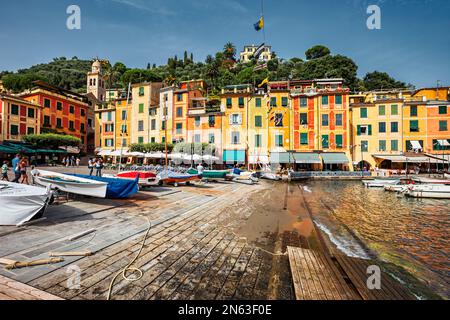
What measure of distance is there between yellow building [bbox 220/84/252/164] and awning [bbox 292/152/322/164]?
857cm

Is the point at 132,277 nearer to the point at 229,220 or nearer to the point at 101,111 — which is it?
the point at 229,220

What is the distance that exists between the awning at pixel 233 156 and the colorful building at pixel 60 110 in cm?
3191

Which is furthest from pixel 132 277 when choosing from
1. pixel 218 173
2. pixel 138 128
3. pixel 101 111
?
pixel 101 111

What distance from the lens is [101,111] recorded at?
141 ft

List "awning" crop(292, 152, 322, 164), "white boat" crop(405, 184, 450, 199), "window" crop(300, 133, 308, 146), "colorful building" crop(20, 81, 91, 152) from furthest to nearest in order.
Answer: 1. "colorful building" crop(20, 81, 91, 152)
2. "window" crop(300, 133, 308, 146)
3. "awning" crop(292, 152, 322, 164)
4. "white boat" crop(405, 184, 450, 199)

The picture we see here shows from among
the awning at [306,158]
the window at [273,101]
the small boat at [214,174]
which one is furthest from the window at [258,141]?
the small boat at [214,174]

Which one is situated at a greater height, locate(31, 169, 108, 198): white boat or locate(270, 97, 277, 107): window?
locate(270, 97, 277, 107): window

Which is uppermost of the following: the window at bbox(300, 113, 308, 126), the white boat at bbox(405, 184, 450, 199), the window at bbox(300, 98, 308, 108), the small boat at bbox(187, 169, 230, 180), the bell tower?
the bell tower

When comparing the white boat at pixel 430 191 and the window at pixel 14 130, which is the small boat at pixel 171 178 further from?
the window at pixel 14 130

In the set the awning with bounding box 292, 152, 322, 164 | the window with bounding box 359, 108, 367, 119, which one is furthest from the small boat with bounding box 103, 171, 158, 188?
the window with bounding box 359, 108, 367, 119

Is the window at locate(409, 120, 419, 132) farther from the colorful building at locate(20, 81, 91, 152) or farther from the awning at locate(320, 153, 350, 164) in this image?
the colorful building at locate(20, 81, 91, 152)

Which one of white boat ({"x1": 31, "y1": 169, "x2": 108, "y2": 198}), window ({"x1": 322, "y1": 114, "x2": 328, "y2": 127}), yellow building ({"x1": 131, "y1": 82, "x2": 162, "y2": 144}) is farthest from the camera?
yellow building ({"x1": 131, "y1": 82, "x2": 162, "y2": 144})

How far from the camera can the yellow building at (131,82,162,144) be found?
38844mm

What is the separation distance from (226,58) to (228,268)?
129m
